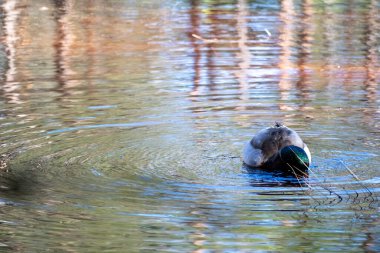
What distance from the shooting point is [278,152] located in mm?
10445

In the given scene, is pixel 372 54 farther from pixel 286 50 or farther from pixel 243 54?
pixel 243 54

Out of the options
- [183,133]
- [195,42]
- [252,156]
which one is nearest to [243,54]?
[195,42]

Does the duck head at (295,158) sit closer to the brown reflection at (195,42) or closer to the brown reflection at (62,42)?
the brown reflection at (195,42)

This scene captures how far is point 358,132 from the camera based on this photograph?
12.2m

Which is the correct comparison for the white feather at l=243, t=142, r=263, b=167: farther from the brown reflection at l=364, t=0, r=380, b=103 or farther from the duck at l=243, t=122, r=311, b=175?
the brown reflection at l=364, t=0, r=380, b=103

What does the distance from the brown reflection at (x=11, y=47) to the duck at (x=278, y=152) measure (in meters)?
4.72

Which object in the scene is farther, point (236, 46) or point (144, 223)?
point (236, 46)

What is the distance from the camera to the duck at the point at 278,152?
10.3 meters

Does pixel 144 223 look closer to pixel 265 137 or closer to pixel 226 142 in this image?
pixel 265 137

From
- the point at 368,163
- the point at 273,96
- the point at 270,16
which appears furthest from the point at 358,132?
the point at 270,16

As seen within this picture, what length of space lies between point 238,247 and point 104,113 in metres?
5.77

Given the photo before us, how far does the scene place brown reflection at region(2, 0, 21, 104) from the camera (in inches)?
595

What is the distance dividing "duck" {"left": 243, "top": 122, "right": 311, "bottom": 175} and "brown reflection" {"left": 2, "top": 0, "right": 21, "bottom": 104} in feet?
15.5

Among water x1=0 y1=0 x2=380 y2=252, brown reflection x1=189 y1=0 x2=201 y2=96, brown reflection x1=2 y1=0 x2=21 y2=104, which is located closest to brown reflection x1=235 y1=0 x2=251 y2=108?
water x1=0 y1=0 x2=380 y2=252
